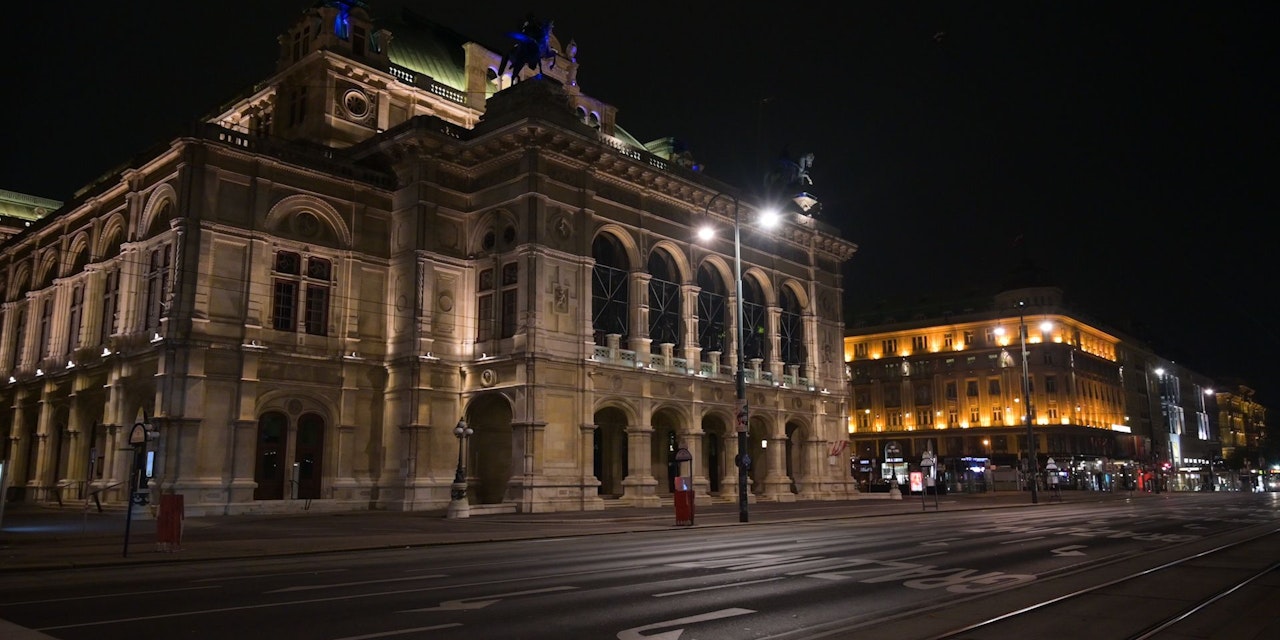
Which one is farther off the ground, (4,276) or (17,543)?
(4,276)

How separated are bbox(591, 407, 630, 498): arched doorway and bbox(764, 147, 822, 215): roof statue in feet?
66.1

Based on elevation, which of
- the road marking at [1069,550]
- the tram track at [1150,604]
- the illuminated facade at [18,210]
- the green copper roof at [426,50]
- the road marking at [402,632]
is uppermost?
the green copper roof at [426,50]

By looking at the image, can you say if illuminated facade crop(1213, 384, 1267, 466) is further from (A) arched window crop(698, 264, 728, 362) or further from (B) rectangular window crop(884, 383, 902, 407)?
(A) arched window crop(698, 264, 728, 362)

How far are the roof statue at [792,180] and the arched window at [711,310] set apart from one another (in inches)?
406

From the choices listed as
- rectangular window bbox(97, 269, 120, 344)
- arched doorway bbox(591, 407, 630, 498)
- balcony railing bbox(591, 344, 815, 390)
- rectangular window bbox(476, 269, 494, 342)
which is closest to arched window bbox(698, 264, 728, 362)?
balcony railing bbox(591, 344, 815, 390)

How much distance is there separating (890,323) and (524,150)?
6918 cm

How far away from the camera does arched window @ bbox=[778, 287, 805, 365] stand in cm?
5575

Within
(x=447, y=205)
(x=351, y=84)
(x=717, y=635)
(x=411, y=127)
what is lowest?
(x=717, y=635)

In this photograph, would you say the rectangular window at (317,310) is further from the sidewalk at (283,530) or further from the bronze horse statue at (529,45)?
the bronze horse statue at (529,45)

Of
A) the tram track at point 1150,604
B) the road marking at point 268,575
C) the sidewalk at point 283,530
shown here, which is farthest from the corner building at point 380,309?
Answer: the road marking at point 268,575

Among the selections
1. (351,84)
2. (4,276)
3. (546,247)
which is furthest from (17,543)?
(4,276)

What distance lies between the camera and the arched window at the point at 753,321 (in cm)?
5272

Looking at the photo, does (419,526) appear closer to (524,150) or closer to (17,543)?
(17,543)

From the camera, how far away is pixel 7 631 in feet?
31.0
